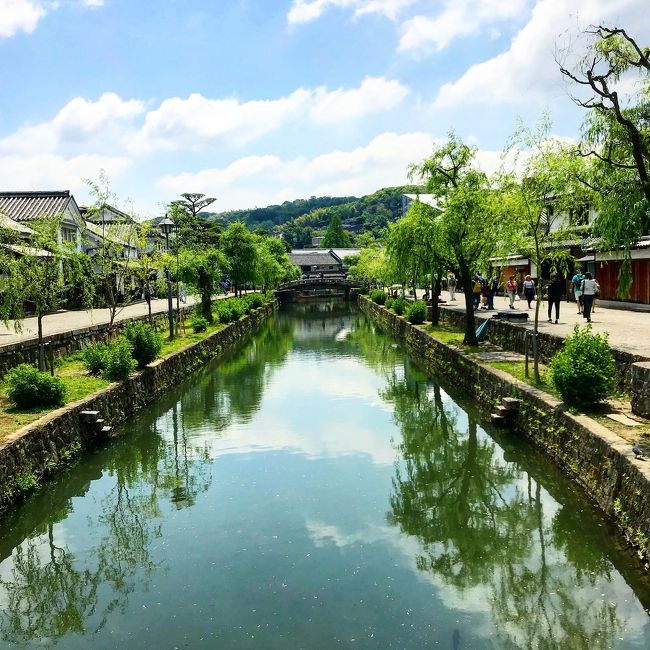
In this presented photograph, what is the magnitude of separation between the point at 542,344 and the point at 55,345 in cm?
1317

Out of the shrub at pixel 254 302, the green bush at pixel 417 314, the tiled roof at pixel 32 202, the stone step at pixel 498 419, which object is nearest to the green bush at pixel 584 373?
the stone step at pixel 498 419

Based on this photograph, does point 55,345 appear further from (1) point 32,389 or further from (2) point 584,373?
(2) point 584,373

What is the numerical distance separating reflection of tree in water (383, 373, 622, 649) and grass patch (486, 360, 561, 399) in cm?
153

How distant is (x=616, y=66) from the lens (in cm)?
827

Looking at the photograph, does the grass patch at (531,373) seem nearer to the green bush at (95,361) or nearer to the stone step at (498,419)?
the stone step at (498,419)

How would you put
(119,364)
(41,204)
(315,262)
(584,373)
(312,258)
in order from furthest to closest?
(312,258)
(315,262)
(41,204)
(119,364)
(584,373)

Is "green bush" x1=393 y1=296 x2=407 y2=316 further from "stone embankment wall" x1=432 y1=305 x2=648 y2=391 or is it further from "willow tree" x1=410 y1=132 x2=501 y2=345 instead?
"willow tree" x1=410 y1=132 x2=501 y2=345

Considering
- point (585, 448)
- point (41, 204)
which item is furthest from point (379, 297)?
point (585, 448)

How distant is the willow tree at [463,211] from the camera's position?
16719mm

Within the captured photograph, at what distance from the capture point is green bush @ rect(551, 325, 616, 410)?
9570 mm

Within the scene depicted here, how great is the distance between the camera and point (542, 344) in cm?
1547

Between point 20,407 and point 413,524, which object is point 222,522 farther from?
point 20,407

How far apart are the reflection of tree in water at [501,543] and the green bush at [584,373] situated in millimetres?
1617

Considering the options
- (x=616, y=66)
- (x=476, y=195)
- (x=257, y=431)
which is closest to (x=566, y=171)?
(x=616, y=66)
